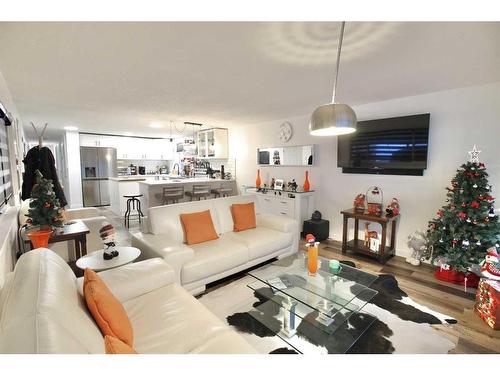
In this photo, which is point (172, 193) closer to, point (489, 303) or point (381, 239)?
point (381, 239)

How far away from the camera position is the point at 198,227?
284cm

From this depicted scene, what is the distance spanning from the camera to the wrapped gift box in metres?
2.01

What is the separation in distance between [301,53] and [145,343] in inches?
92.2

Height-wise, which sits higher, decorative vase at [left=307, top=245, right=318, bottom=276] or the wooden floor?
decorative vase at [left=307, top=245, right=318, bottom=276]

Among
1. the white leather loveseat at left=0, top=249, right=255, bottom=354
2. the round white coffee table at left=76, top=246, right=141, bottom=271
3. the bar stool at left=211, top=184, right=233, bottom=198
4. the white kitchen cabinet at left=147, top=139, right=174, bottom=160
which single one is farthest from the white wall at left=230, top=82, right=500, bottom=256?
the white kitchen cabinet at left=147, top=139, right=174, bottom=160

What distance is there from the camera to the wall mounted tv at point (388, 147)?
3.21m

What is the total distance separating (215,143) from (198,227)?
12.5ft

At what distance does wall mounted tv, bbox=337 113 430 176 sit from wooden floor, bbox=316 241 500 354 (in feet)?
4.37

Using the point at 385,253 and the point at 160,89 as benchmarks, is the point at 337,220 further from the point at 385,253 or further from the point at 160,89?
the point at 160,89

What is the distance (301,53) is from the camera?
2000 millimetres

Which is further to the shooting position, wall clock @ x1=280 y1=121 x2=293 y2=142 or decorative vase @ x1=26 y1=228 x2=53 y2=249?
wall clock @ x1=280 y1=121 x2=293 y2=142

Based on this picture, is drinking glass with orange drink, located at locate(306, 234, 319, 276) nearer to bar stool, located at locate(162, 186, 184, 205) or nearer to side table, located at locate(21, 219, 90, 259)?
side table, located at locate(21, 219, 90, 259)

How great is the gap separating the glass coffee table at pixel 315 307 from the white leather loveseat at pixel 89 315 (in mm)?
681

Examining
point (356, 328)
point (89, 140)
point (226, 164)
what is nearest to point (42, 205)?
point (356, 328)
